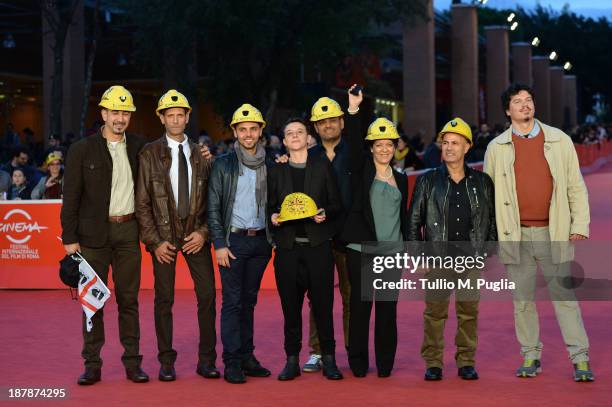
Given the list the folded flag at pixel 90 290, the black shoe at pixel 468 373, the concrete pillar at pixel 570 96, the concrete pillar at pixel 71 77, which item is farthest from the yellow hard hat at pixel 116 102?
the concrete pillar at pixel 570 96

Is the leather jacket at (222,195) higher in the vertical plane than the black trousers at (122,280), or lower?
higher

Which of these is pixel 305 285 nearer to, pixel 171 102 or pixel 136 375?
pixel 136 375

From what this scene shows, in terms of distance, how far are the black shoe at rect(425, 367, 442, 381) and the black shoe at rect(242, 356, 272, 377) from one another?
1215mm

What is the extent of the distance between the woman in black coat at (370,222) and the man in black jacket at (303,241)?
172 millimetres

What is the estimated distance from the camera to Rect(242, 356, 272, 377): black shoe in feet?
31.0

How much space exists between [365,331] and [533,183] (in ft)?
5.50

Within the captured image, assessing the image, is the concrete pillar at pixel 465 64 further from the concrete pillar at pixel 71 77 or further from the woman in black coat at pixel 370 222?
the woman in black coat at pixel 370 222

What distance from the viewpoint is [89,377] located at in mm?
9219

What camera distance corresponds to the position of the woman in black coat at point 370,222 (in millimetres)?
9289

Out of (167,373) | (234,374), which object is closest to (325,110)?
(234,374)

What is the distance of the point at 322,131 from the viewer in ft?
31.2

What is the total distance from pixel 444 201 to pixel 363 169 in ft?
2.25

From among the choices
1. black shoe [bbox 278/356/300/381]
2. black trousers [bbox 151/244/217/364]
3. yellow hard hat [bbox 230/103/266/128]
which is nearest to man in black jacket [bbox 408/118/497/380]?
black shoe [bbox 278/356/300/381]

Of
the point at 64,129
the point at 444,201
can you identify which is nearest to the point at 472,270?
the point at 444,201
